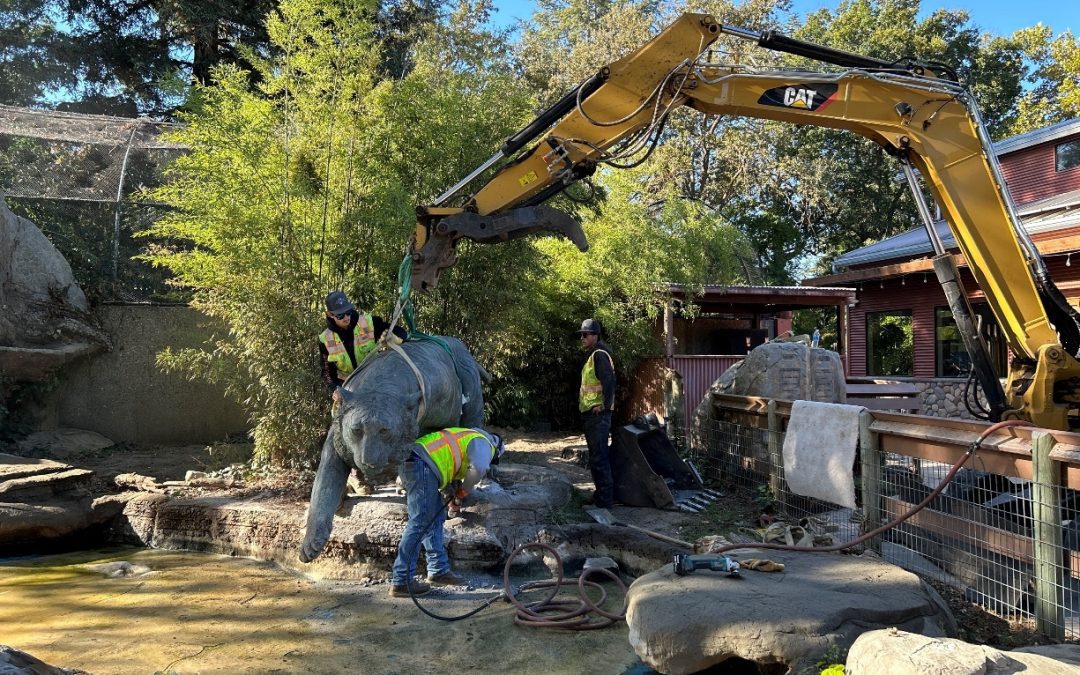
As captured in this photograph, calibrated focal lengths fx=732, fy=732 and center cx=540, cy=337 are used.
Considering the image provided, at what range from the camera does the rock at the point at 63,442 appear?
8.29 m

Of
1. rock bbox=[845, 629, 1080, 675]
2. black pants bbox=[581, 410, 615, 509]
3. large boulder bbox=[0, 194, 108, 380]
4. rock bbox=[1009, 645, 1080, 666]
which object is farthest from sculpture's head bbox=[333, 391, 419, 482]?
large boulder bbox=[0, 194, 108, 380]

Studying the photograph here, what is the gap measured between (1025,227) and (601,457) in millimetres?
5640

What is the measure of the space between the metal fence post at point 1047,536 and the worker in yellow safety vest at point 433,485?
2928 millimetres

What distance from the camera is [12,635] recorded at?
12.6ft

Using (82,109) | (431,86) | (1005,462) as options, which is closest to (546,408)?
(431,86)

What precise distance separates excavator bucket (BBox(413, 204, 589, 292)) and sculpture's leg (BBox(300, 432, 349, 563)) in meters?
1.34

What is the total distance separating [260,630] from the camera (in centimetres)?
398

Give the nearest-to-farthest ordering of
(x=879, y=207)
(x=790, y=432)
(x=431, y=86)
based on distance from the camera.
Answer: (x=790, y=432) → (x=431, y=86) → (x=879, y=207)

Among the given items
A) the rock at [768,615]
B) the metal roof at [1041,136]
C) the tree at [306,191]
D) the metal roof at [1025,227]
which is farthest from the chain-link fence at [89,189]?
the metal roof at [1041,136]

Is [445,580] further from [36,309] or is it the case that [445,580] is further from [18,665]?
[36,309]

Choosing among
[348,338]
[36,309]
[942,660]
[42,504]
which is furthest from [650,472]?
[36,309]

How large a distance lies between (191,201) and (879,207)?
20645 mm

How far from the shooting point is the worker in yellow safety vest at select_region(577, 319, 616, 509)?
6.48m

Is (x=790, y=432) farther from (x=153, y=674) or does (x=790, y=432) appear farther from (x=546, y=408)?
(x=546, y=408)
